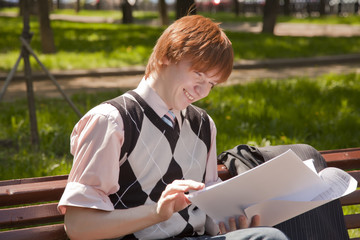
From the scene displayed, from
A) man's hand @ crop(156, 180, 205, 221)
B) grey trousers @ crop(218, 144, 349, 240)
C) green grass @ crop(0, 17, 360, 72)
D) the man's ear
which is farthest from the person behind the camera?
green grass @ crop(0, 17, 360, 72)

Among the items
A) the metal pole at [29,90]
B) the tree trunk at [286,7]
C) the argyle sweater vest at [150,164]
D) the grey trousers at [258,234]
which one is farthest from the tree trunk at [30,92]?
the tree trunk at [286,7]

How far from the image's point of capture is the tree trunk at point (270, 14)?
15.7 metres

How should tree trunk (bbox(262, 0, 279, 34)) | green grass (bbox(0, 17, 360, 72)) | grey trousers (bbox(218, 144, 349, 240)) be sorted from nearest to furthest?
grey trousers (bbox(218, 144, 349, 240)) < green grass (bbox(0, 17, 360, 72)) < tree trunk (bbox(262, 0, 279, 34))

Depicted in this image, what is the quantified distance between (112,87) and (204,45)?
687cm

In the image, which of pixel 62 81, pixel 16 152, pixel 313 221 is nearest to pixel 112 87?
pixel 62 81


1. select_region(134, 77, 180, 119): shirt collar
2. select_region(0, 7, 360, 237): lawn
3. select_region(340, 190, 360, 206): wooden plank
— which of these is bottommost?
select_region(0, 7, 360, 237): lawn

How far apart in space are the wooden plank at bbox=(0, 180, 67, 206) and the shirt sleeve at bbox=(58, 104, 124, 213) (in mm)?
250

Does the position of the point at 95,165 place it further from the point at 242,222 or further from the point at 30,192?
the point at 242,222

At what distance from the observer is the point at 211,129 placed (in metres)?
2.27

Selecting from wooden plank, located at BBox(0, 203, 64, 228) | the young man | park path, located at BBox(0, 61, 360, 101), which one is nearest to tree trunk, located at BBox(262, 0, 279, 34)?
park path, located at BBox(0, 61, 360, 101)

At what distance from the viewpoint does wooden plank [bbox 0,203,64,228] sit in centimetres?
200

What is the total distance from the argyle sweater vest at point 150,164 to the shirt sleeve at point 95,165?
0.29ft

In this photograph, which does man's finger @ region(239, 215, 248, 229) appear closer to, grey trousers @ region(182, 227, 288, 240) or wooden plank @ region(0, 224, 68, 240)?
grey trousers @ region(182, 227, 288, 240)

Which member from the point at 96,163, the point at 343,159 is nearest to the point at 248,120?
the point at 343,159
